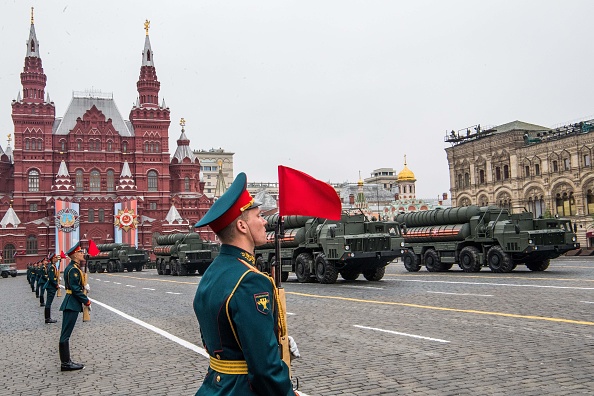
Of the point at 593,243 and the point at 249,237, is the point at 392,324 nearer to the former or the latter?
the point at 249,237

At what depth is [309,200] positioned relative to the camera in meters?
4.39

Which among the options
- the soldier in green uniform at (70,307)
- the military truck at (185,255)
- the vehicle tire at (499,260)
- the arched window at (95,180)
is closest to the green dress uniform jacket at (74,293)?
the soldier in green uniform at (70,307)

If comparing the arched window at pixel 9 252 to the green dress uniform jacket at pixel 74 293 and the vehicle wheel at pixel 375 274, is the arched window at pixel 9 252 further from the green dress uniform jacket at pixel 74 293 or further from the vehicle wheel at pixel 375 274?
the green dress uniform jacket at pixel 74 293

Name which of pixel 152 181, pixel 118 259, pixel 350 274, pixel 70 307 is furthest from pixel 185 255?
pixel 152 181

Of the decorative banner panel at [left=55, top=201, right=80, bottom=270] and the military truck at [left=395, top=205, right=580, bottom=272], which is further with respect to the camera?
the decorative banner panel at [left=55, top=201, right=80, bottom=270]

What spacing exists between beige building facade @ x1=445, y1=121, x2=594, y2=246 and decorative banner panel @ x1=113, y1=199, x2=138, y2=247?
41.1 metres

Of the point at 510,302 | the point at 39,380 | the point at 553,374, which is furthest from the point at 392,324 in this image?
the point at 39,380

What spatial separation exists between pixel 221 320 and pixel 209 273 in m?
0.37

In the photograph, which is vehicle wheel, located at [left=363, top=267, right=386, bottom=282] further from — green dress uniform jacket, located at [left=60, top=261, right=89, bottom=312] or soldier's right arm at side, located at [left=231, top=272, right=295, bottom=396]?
soldier's right arm at side, located at [left=231, top=272, right=295, bottom=396]

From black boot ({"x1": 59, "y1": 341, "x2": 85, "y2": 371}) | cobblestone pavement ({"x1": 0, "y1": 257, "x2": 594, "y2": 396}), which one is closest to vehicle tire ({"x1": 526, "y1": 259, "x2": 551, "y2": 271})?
cobblestone pavement ({"x1": 0, "y1": 257, "x2": 594, "y2": 396})

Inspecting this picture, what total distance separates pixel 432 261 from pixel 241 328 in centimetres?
2671

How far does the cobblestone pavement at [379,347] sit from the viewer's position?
24.1 ft

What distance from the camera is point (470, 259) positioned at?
26.4 meters

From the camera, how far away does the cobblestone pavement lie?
7.35 m
